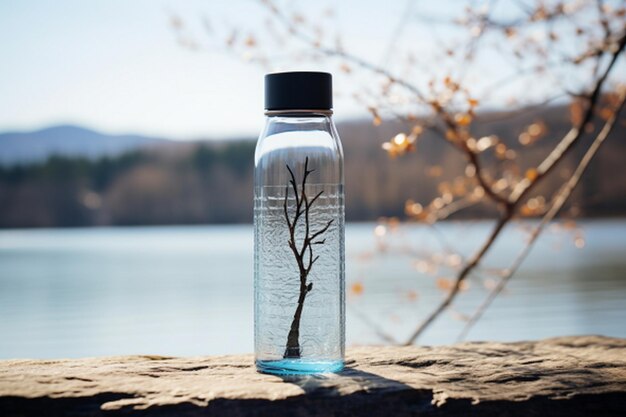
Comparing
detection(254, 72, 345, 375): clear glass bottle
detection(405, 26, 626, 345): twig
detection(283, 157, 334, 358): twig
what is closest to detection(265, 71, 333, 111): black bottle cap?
detection(254, 72, 345, 375): clear glass bottle

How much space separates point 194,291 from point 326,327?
33.7 ft

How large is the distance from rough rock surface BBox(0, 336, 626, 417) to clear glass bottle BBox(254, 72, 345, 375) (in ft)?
0.29

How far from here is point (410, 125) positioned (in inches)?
120

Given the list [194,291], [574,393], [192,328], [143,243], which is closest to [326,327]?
[574,393]

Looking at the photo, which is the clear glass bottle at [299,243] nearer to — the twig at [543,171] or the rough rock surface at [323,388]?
the rough rock surface at [323,388]

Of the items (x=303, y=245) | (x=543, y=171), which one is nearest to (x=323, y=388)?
(x=303, y=245)

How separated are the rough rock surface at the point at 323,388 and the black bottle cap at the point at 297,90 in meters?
0.59

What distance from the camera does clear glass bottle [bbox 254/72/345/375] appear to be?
1653 millimetres

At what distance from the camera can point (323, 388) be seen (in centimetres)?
148

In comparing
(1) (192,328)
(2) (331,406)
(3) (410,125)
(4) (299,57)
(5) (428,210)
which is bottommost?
(1) (192,328)

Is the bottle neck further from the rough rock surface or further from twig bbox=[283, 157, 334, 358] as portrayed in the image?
the rough rock surface

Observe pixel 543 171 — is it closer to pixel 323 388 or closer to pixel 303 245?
pixel 303 245

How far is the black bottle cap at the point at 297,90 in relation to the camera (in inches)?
63.2

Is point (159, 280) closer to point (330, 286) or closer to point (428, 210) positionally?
point (428, 210)
